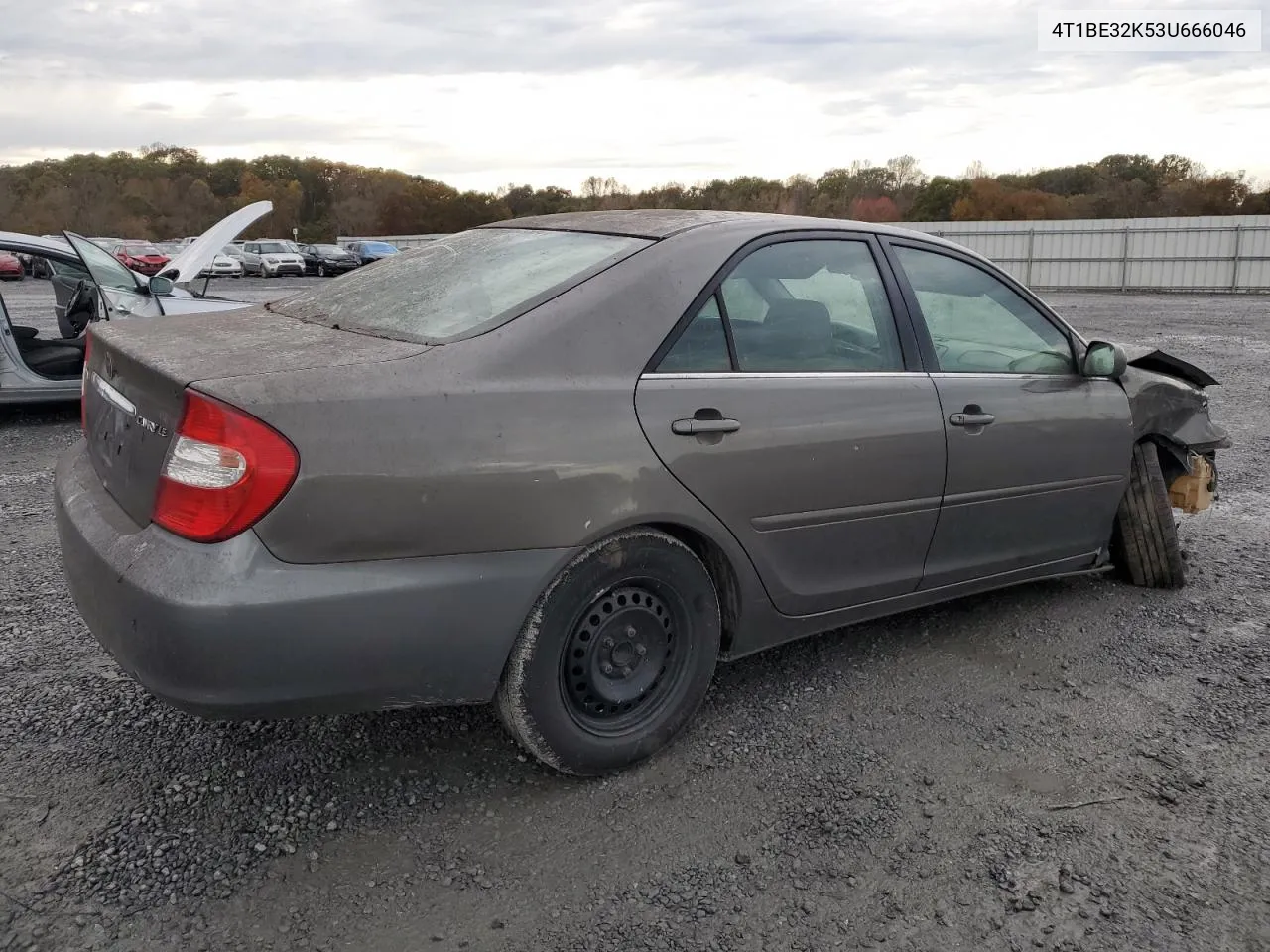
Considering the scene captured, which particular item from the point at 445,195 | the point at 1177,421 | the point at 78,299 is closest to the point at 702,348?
the point at 1177,421

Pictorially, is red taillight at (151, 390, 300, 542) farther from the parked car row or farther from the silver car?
the silver car

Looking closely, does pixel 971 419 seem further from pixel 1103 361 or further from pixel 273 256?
pixel 273 256

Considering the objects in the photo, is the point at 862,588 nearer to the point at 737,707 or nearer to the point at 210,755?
the point at 737,707

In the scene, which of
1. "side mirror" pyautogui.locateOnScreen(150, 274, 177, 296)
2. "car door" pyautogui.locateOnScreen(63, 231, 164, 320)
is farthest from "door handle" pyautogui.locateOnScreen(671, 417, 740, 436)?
"side mirror" pyautogui.locateOnScreen(150, 274, 177, 296)

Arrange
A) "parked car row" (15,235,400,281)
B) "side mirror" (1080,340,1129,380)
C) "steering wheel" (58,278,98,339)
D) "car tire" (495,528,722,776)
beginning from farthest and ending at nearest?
"parked car row" (15,235,400,281)
"steering wheel" (58,278,98,339)
"side mirror" (1080,340,1129,380)
"car tire" (495,528,722,776)

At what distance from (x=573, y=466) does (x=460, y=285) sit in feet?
2.72

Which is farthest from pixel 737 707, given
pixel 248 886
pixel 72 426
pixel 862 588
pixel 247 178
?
pixel 247 178

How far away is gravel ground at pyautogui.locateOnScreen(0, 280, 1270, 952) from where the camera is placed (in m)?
2.26

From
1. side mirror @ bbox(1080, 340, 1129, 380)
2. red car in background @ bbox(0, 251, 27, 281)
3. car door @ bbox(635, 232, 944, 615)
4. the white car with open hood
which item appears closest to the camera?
car door @ bbox(635, 232, 944, 615)

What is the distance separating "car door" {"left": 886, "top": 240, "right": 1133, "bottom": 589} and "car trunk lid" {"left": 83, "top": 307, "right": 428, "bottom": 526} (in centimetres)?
187

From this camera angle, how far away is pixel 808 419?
3043 millimetres

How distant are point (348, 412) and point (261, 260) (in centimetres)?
3946

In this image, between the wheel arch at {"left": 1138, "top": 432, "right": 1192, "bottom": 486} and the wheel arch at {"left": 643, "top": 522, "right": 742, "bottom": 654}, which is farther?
the wheel arch at {"left": 1138, "top": 432, "right": 1192, "bottom": 486}

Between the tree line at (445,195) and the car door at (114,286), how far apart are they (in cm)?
1085
